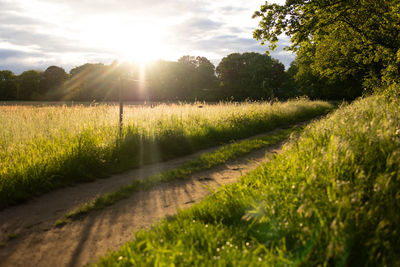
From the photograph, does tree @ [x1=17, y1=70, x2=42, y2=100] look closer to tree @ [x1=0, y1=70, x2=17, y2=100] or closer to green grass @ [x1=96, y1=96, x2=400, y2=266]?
tree @ [x1=0, y1=70, x2=17, y2=100]

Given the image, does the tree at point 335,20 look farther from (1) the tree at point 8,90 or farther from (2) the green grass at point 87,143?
(1) the tree at point 8,90

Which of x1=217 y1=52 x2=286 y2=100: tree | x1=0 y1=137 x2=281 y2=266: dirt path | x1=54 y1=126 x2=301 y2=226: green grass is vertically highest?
x1=217 y1=52 x2=286 y2=100: tree

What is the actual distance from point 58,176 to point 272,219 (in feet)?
16.9

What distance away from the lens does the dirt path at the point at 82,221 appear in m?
3.29

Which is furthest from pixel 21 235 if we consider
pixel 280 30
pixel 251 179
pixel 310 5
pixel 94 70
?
pixel 94 70

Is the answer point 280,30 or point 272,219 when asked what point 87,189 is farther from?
point 280,30

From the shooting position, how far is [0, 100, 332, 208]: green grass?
5448 millimetres

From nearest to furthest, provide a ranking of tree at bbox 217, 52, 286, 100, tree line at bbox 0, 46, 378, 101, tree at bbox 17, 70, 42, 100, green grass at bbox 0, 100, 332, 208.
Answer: green grass at bbox 0, 100, 332, 208, tree line at bbox 0, 46, 378, 101, tree at bbox 17, 70, 42, 100, tree at bbox 217, 52, 286, 100

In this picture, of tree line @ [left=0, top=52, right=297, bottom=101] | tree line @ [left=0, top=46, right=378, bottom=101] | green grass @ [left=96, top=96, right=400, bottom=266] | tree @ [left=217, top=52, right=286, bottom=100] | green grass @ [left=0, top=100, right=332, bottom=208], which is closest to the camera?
green grass @ [left=96, top=96, right=400, bottom=266]

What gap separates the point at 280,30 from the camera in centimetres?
928

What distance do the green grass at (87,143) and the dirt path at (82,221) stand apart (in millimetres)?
534

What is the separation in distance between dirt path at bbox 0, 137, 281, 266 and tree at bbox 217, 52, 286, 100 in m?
49.0

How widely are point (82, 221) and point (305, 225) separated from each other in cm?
348

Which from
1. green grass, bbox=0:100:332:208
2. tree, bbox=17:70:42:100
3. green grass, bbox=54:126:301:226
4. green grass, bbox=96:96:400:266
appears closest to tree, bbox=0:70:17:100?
tree, bbox=17:70:42:100
